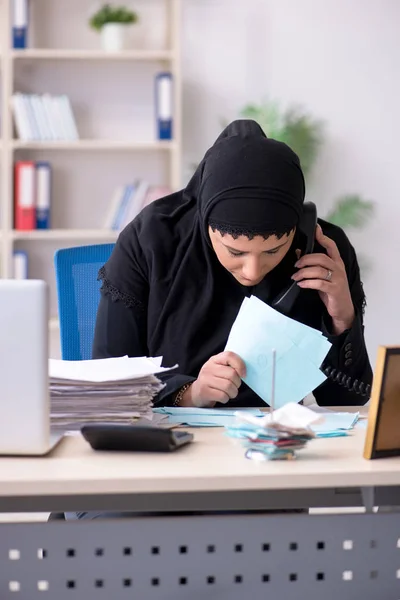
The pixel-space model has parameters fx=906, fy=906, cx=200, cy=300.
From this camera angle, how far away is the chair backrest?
2.21 m

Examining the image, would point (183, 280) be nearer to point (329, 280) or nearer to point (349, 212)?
point (329, 280)

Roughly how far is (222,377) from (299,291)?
362mm

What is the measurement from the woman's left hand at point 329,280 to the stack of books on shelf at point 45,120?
269cm

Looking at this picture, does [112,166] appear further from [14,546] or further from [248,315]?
[14,546]

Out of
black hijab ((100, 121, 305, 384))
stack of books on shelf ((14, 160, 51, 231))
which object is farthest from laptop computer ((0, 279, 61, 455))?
stack of books on shelf ((14, 160, 51, 231))

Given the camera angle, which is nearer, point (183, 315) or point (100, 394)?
point (100, 394)

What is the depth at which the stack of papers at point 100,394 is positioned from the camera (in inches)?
56.6

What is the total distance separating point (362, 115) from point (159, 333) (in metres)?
3.05

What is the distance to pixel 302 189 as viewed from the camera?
1.84 m

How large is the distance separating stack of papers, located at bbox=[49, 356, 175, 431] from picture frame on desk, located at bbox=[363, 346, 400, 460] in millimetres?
373

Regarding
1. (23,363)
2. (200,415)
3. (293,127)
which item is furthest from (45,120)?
(23,363)

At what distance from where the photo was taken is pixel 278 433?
4.16 ft

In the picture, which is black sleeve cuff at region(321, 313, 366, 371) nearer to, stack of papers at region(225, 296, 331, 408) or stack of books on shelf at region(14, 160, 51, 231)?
stack of papers at region(225, 296, 331, 408)

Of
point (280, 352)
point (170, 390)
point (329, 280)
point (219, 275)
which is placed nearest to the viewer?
point (280, 352)
